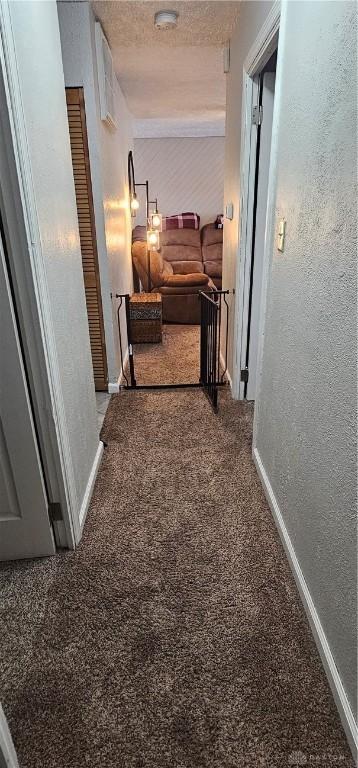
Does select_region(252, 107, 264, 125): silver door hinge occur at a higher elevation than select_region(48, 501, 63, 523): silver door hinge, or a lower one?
higher

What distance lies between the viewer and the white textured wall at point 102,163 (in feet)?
8.27

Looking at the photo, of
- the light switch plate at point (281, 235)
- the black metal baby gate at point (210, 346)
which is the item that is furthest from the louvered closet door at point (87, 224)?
the light switch plate at point (281, 235)

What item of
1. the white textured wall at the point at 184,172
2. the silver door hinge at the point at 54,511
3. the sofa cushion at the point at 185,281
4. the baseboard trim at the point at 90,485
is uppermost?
the white textured wall at the point at 184,172

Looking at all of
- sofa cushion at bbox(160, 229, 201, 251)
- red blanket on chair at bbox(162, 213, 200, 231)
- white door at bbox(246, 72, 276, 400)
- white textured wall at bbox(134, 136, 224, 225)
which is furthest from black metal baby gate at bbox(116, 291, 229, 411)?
white textured wall at bbox(134, 136, 224, 225)

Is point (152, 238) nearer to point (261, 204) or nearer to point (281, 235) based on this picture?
point (261, 204)

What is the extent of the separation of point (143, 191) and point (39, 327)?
21.0 feet

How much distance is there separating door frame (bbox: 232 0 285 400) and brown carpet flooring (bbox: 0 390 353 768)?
0.83 meters

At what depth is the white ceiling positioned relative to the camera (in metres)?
2.49

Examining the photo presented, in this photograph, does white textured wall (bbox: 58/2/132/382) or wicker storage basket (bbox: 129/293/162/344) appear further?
wicker storage basket (bbox: 129/293/162/344)

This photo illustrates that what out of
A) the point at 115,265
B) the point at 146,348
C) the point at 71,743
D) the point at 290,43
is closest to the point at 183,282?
the point at 146,348

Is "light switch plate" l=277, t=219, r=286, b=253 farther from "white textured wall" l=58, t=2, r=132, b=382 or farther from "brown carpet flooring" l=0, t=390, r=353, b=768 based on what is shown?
"white textured wall" l=58, t=2, r=132, b=382

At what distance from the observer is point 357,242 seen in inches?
40.3

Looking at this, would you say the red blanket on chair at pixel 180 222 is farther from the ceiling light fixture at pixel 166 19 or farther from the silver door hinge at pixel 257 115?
the silver door hinge at pixel 257 115

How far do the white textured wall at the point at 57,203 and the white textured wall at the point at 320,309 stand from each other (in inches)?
34.0
